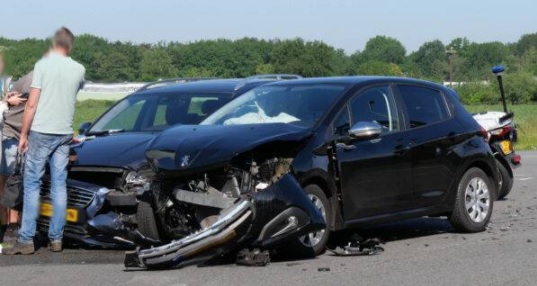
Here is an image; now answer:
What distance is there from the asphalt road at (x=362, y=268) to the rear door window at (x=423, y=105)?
1180 millimetres

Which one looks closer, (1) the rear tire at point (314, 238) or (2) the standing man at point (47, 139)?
(1) the rear tire at point (314, 238)

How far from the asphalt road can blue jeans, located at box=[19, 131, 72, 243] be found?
258 mm

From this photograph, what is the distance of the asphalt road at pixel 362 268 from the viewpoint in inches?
297

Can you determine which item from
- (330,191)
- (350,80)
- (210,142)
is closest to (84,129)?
(350,80)

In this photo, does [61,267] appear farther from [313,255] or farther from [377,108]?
[377,108]

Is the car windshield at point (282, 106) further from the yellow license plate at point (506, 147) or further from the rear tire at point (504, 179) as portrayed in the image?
the yellow license plate at point (506, 147)

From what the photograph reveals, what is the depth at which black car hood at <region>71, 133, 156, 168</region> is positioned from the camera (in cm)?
896

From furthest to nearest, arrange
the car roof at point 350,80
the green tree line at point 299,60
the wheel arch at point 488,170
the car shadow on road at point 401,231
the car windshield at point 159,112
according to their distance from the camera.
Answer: the green tree line at point 299,60 < the car windshield at point 159,112 < the wheel arch at point 488,170 < the car shadow on road at point 401,231 < the car roof at point 350,80

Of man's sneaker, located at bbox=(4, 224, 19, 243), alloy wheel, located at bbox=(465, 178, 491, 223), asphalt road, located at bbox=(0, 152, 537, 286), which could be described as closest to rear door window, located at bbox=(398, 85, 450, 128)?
alloy wheel, located at bbox=(465, 178, 491, 223)

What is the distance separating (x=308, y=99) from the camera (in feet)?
30.5

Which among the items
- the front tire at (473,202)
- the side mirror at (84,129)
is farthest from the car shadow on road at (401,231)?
the side mirror at (84,129)

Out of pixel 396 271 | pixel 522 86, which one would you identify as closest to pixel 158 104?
pixel 396 271

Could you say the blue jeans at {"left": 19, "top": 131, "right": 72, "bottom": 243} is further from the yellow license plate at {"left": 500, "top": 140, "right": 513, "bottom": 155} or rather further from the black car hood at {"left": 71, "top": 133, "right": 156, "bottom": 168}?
the yellow license plate at {"left": 500, "top": 140, "right": 513, "bottom": 155}

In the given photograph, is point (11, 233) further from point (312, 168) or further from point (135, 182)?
A: point (312, 168)
